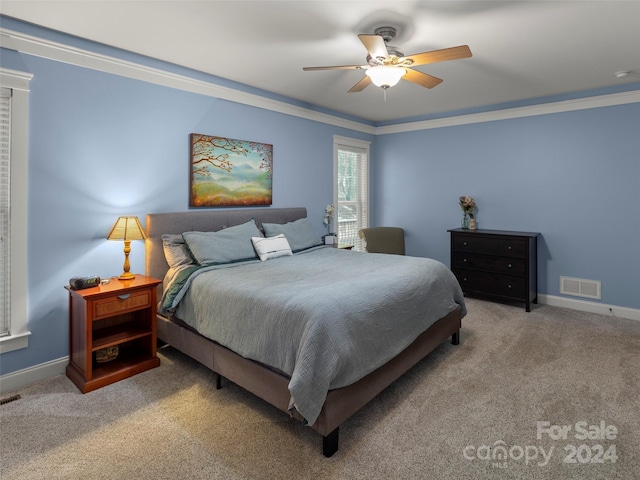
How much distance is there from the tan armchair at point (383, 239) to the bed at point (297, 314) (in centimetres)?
151

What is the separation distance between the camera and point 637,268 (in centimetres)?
397

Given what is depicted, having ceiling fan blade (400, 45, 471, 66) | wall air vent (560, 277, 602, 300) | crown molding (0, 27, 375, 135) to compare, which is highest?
crown molding (0, 27, 375, 135)

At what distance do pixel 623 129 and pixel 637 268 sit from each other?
155 centimetres

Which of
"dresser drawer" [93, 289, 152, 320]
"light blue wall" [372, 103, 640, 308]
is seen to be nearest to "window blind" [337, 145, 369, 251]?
"light blue wall" [372, 103, 640, 308]

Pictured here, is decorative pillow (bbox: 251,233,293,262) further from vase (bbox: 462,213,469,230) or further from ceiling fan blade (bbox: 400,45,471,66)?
vase (bbox: 462,213,469,230)

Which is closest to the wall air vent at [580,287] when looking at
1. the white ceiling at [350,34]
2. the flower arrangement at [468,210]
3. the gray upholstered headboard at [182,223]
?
the flower arrangement at [468,210]

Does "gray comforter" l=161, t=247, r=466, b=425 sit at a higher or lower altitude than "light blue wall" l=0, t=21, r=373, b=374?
lower

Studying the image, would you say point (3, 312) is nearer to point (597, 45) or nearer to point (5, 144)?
point (5, 144)

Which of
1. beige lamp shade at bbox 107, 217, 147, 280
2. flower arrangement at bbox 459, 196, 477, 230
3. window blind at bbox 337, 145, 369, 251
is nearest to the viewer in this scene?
beige lamp shade at bbox 107, 217, 147, 280

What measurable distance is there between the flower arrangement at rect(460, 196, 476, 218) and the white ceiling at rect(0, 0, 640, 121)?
1.60 meters

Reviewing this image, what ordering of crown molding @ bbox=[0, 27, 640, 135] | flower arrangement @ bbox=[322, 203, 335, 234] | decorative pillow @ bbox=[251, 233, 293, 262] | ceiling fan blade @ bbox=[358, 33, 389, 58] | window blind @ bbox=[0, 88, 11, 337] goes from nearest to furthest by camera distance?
ceiling fan blade @ bbox=[358, 33, 389, 58] → window blind @ bbox=[0, 88, 11, 337] → crown molding @ bbox=[0, 27, 640, 135] → decorative pillow @ bbox=[251, 233, 293, 262] → flower arrangement @ bbox=[322, 203, 335, 234]

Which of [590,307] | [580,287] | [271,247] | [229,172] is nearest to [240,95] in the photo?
[229,172]

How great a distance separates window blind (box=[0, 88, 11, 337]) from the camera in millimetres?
2512

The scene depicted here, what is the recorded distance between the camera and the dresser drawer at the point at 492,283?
434 cm
